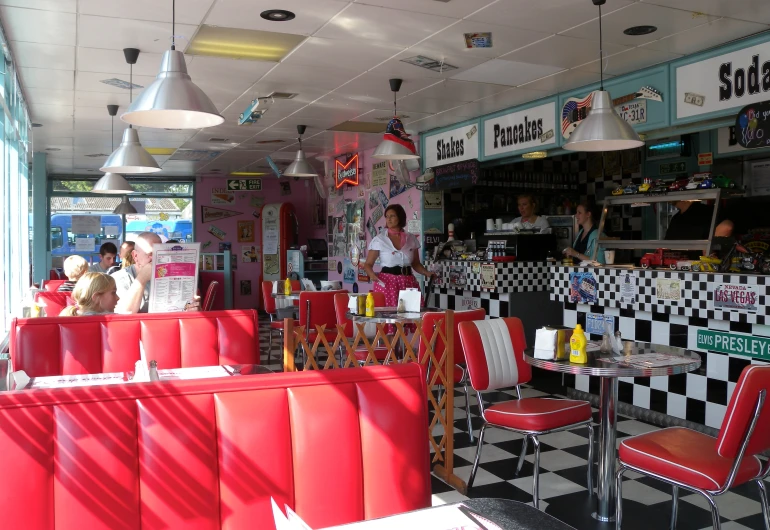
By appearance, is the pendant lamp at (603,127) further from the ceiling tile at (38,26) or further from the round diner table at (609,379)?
the ceiling tile at (38,26)

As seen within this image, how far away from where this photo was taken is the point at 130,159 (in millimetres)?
5516

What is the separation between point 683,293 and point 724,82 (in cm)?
165

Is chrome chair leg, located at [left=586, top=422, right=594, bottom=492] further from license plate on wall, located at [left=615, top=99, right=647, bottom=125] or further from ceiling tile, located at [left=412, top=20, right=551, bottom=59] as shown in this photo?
license plate on wall, located at [left=615, top=99, right=647, bottom=125]

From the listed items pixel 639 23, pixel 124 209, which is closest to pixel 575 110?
pixel 639 23

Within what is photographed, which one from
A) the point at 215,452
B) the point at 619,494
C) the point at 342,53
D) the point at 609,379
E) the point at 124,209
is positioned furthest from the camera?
the point at 124,209

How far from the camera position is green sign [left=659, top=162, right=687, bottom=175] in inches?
345

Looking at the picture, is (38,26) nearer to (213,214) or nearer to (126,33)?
(126,33)

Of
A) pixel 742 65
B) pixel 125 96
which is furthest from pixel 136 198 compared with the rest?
pixel 742 65

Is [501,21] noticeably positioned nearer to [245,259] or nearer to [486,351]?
[486,351]

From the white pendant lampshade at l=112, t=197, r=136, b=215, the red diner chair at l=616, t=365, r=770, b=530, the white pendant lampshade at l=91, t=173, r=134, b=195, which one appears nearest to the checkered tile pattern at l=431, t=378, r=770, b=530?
the red diner chair at l=616, t=365, r=770, b=530

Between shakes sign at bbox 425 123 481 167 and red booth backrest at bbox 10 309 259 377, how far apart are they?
466cm

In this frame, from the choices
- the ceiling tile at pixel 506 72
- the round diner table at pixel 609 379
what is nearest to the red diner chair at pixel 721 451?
the round diner table at pixel 609 379

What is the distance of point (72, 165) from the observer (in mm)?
12828

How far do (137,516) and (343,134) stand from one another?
305 inches
